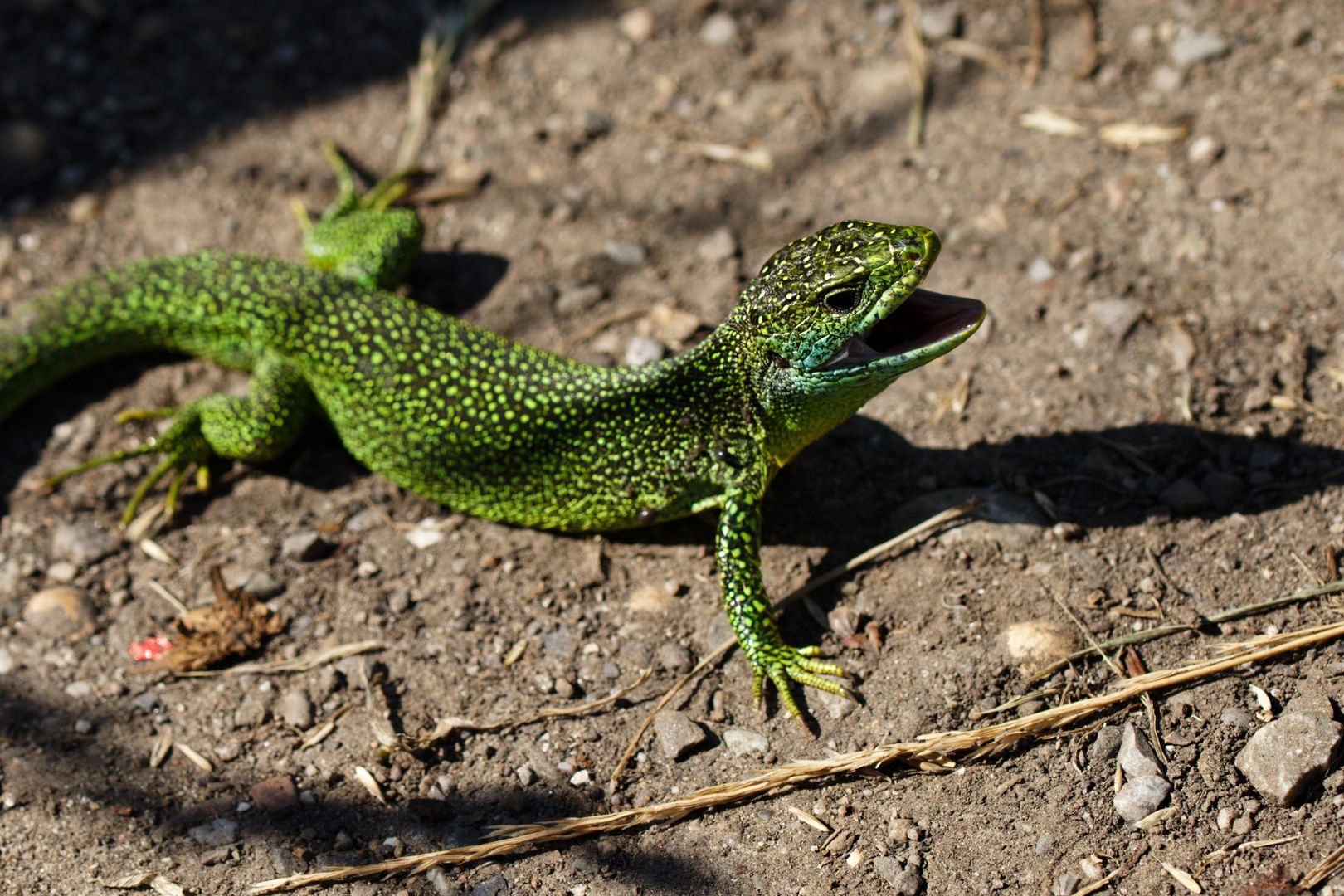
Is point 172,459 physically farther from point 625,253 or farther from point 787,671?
point 787,671

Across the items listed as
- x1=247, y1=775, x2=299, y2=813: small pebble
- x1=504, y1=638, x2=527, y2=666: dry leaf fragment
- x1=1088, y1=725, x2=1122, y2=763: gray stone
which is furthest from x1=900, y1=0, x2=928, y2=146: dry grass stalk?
x1=247, y1=775, x2=299, y2=813: small pebble

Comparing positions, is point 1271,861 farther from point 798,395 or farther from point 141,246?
point 141,246

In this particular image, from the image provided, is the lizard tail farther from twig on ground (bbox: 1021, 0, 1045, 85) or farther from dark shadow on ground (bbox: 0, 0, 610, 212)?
twig on ground (bbox: 1021, 0, 1045, 85)

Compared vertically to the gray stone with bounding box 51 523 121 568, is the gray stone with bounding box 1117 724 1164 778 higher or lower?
lower

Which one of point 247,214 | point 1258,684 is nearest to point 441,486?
point 247,214

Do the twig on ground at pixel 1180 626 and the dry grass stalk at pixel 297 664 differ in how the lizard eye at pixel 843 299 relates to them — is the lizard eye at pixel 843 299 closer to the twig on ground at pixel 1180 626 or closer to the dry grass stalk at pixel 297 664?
the twig on ground at pixel 1180 626

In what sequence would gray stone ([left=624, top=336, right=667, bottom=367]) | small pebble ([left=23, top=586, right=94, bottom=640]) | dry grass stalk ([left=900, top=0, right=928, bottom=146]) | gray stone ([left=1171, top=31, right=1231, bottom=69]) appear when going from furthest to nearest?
dry grass stalk ([left=900, top=0, right=928, bottom=146]), gray stone ([left=1171, top=31, right=1231, bottom=69]), gray stone ([left=624, top=336, right=667, bottom=367]), small pebble ([left=23, top=586, right=94, bottom=640])

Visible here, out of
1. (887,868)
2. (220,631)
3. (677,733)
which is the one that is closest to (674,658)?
(677,733)

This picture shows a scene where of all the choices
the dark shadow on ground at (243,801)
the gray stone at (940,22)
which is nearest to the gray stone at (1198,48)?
the gray stone at (940,22)
